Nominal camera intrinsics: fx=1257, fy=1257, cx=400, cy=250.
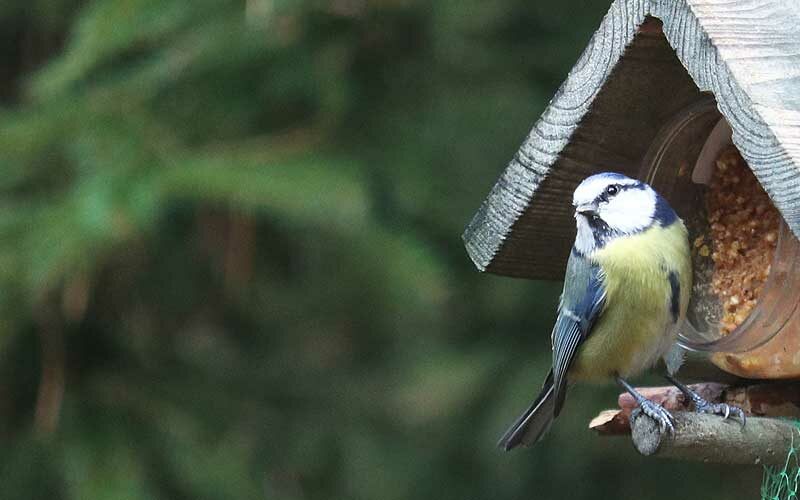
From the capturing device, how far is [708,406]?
6.89ft

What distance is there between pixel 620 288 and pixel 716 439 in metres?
0.39

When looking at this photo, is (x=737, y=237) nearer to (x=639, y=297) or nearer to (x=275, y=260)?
(x=639, y=297)

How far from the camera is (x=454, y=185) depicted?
385 cm

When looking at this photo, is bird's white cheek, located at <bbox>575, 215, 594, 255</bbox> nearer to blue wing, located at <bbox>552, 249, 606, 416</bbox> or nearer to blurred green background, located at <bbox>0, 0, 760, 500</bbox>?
blue wing, located at <bbox>552, 249, 606, 416</bbox>

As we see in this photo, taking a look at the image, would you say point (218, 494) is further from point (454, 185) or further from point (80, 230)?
point (454, 185)

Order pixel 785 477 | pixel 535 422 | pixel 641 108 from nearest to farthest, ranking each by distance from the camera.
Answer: pixel 785 477 < pixel 641 108 < pixel 535 422

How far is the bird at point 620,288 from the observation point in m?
2.11

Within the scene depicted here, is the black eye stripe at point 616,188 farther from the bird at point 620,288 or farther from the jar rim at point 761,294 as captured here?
the jar rim at point 761,294

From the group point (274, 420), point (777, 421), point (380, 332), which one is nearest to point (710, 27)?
point (777, 421)

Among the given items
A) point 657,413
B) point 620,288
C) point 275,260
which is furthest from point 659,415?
point 275,260

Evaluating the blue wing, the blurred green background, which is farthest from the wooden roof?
the blurred green background

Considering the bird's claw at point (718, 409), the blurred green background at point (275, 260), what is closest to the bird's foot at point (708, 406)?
the bird's claw at point (718, 409)

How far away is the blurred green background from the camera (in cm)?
317

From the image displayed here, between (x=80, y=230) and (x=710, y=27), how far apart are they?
170 centimetres
